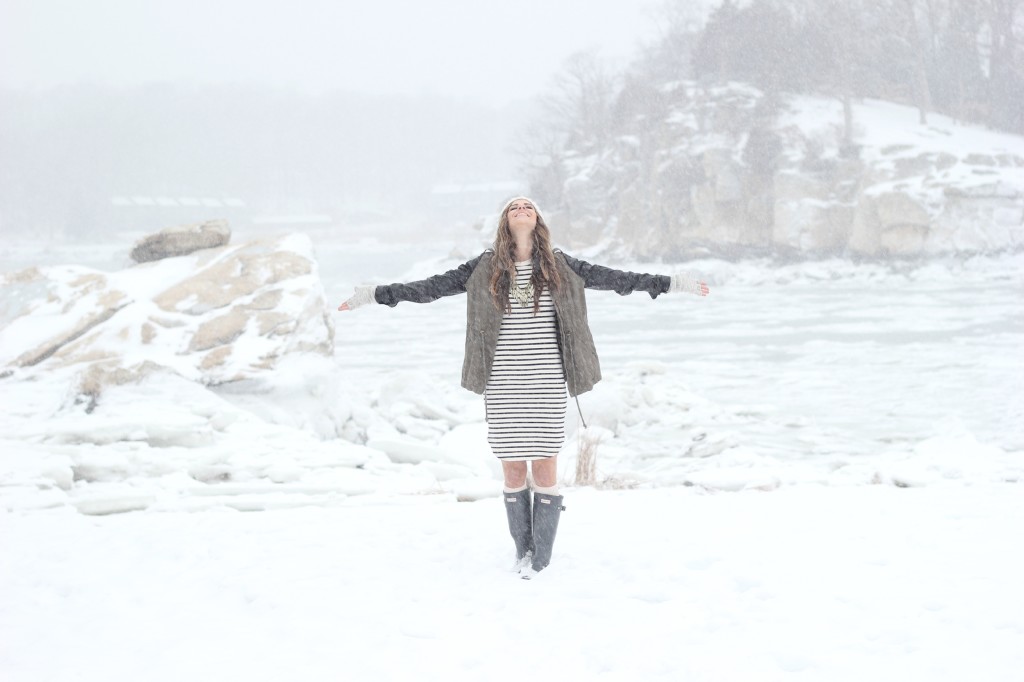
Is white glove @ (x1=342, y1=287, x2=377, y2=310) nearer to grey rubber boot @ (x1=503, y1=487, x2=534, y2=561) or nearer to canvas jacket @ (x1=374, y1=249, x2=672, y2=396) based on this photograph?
canvas jacket @ (x1=374, y1=249, x2=672, y2=396)

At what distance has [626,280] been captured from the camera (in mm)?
3637

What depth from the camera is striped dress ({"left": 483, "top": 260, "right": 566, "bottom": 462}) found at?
359 cm

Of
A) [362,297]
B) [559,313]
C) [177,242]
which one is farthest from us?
[177,242]

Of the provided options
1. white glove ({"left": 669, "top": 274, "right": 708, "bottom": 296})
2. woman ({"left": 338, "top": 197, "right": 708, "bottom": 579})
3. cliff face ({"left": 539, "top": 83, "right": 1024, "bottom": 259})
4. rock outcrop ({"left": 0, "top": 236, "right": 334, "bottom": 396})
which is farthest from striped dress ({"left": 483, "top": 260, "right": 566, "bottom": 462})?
cliff face ({"left": 539, "top": 83, "right": 1024, "bottom": 259})

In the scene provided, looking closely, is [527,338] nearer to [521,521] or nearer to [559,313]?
[559,313]

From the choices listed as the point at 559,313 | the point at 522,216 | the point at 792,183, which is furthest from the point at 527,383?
the point at 792,183

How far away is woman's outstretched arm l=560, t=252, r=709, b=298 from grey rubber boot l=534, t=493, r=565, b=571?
0.94 m

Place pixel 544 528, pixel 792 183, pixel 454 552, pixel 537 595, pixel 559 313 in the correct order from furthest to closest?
1. pixel 792 183
2. pixel 454 552
3. pixel 544 528
4. pixel 559 313
5. pixel 537 595

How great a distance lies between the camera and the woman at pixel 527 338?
11.8 ft

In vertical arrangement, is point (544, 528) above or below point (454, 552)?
above

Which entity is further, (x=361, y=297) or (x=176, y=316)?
(x=176, y=316)

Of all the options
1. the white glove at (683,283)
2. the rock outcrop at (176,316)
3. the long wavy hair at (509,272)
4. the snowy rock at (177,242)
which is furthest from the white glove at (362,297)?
Answer: the snowy rock at (177,242)

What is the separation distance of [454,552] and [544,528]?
0.56 metres

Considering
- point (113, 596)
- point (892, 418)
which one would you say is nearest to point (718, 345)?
point (892, 418)
